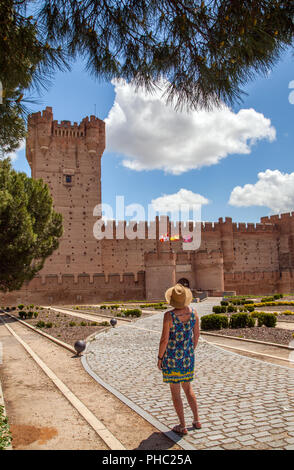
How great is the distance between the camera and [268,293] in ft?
116

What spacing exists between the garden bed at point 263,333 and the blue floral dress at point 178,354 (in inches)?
223

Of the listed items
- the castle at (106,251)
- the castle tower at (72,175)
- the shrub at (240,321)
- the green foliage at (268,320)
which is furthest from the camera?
the castle tower at (72,175)

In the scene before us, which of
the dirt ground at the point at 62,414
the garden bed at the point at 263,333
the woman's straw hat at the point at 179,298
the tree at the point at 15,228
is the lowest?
the dirt ground at the point at 62,414

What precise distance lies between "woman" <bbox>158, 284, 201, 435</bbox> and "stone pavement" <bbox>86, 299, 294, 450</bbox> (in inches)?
12.1

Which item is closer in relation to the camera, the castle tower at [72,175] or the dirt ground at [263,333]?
the dirt ground at [263,333]

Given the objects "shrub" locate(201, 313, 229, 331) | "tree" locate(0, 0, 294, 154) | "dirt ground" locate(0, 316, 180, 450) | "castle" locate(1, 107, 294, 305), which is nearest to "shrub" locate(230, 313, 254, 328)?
"shrub" locate(201, 313, 229, 331)

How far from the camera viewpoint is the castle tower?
119 ft

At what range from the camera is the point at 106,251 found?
128ft

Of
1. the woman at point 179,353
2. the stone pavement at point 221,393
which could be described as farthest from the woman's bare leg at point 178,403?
the stone pavement at point 221,393

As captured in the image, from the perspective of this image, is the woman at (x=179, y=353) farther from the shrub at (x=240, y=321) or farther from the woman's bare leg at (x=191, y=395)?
the shrub at (x=240, y=321)

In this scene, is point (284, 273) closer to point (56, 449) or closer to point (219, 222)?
point (219, 222)

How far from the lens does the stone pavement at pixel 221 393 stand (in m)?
3.54

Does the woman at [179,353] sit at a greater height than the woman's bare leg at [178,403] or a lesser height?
greater

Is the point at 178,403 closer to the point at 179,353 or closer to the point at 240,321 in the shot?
the point at 179,353
